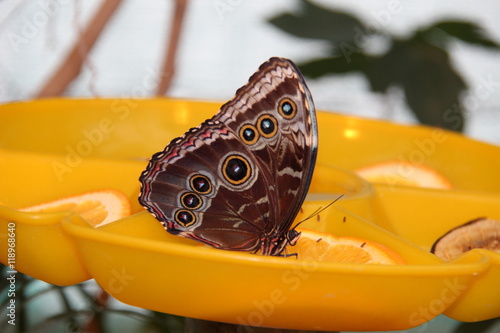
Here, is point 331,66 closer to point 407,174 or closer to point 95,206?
point 407,174

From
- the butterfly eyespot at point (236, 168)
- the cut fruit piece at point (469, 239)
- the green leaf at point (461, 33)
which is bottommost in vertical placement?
the green leaf at point (461, 33)

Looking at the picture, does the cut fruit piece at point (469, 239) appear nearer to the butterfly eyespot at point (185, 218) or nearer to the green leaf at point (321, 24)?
the butterfly eyespot at point (185, 218)

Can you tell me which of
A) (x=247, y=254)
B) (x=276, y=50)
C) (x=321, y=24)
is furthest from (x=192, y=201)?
(x=276, y=50)

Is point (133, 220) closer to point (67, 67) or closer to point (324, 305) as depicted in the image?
point (324, 305)

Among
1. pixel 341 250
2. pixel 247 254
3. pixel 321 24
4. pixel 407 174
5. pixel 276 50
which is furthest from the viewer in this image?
A: pixel 276 50

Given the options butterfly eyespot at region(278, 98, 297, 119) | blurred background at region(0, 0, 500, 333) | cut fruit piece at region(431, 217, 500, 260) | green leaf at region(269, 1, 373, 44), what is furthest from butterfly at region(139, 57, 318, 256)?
green leaf at region(269, 1, 373, 44)

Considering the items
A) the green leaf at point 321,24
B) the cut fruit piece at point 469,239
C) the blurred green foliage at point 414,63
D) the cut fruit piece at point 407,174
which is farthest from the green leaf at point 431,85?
the cut fruit piece at point 469,239
